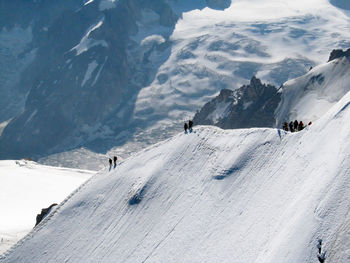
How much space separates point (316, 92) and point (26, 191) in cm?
6902

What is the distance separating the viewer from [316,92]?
120 m

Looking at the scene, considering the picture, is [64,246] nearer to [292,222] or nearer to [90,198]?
[90,198]

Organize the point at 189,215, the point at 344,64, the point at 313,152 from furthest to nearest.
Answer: the point at 344,64 → the point at 189,215 → the point at 313,152

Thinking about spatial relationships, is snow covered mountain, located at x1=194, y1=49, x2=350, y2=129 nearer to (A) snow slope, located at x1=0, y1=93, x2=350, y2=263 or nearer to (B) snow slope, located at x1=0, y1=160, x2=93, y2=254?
(A) snow slope, located at x1=0, y1=93, x2=350, y2=263

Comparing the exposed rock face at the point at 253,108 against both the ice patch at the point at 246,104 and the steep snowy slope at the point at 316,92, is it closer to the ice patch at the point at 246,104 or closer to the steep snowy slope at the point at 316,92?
the ice patch at the point at 246,104

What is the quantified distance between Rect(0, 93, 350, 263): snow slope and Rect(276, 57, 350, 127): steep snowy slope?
48.1 m

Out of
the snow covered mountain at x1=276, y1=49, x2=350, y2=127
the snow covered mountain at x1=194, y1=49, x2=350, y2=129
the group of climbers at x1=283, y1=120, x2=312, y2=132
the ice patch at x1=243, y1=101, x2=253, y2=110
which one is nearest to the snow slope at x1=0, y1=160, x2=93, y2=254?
the group of climbers at x1=283, y1=120, x2=312, y2=132

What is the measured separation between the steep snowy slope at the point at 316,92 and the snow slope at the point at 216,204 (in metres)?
48.1

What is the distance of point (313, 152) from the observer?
53375mm

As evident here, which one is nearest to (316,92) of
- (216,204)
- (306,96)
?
(306,96)

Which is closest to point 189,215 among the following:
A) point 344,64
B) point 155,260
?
point 155,260

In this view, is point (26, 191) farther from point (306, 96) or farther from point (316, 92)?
point (316, 92)

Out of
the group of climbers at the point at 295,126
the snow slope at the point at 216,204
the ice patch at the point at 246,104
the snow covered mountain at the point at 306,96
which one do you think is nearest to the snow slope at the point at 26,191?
the snow slope at the point at 216,204

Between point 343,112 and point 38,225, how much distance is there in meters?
A: 40.1
